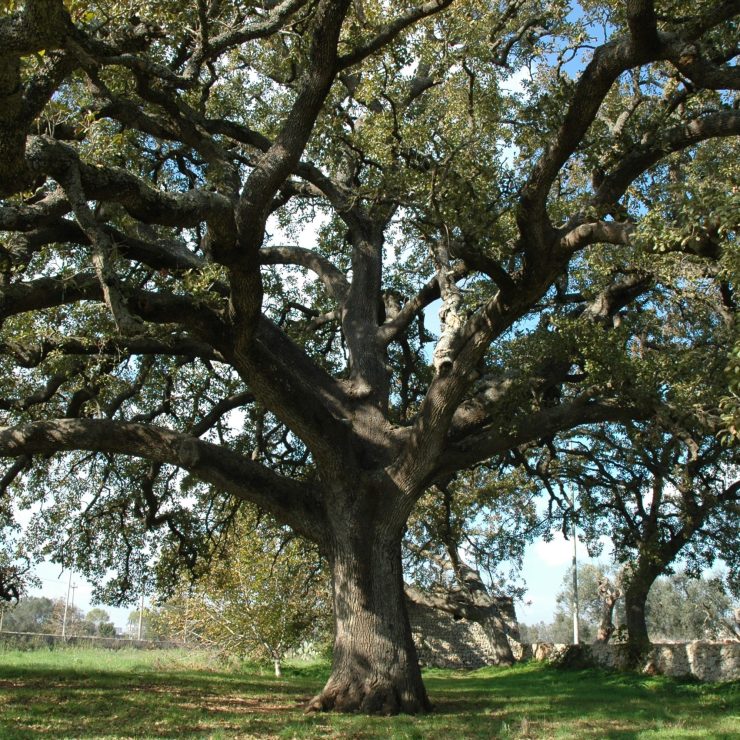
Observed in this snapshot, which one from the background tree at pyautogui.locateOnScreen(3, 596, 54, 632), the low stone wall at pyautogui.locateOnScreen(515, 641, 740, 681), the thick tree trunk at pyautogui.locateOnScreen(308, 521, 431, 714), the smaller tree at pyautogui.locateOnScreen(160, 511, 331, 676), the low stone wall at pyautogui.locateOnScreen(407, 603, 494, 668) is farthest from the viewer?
the background tree at pyautogui.locateOnScreen(3, 596, 54, 632)

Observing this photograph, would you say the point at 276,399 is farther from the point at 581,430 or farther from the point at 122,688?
the point at 581,430

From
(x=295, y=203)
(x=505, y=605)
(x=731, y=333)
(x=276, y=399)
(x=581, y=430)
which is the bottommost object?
(x=505, y=605)

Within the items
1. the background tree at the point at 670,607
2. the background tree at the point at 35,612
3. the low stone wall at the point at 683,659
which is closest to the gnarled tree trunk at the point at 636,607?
the low stone wall at the point at 683,659

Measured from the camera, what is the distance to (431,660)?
25.6 m

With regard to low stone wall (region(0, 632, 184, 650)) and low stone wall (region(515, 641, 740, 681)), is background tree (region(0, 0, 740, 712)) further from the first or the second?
low stone wall (region(0, 632, 184, 650))

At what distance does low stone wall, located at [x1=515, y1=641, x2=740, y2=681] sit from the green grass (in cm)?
88

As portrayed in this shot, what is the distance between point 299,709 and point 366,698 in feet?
3.18

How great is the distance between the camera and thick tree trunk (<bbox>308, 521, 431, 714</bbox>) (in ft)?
29.1

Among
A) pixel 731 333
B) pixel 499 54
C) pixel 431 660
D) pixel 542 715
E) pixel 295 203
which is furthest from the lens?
pixel 431 660

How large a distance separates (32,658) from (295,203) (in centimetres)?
1214

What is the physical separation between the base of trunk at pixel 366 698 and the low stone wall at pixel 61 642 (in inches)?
580

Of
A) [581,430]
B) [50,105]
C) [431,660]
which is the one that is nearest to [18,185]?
[50,105]

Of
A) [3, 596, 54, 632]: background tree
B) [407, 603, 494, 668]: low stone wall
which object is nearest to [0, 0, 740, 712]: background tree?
[407, 603, 494, 668]: low stone wall

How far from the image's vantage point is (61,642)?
24.7m
